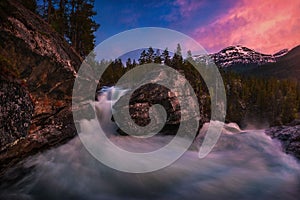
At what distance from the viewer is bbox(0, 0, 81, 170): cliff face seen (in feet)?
24.7

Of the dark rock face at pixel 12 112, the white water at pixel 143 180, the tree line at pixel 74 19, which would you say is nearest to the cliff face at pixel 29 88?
the dark rock face at pixel 12 112

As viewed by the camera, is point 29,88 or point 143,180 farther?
point 29,88

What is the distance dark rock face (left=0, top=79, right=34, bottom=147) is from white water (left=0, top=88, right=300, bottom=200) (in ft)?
7.92

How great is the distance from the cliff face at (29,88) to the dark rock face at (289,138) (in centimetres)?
1537

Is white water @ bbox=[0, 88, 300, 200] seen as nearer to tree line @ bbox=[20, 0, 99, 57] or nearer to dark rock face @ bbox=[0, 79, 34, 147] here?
dark rock face @ bbox=[0, 79, 34, 147]

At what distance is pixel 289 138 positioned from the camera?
17.7 meters

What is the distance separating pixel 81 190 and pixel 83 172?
1.16 m

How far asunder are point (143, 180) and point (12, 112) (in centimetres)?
589

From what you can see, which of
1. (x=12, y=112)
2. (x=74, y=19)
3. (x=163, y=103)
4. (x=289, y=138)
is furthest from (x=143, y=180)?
(x=74, y=19)

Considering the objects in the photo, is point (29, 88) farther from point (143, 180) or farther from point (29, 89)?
point (143, 180)

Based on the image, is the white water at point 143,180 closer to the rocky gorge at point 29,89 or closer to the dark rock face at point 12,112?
the rocky gorge at point 29,89

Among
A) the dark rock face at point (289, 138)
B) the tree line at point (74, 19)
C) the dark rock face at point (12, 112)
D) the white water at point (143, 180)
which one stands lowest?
the white water at point (143, 180)

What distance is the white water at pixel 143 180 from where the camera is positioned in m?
8.59

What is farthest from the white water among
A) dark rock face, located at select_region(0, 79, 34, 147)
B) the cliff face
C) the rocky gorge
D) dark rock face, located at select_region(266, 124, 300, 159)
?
dark rock face, located at select_region(266, 124, 300, 159)
